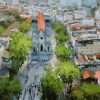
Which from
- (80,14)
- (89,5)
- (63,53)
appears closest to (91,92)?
(63,53)

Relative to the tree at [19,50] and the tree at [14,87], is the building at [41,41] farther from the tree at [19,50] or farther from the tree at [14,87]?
the tree at [14,87]

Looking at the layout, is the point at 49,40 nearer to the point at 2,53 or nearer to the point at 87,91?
the point at 2,53

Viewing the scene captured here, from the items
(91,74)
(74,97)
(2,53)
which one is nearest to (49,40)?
(2,53)

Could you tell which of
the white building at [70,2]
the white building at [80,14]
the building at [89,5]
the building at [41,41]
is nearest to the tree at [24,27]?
the building at [41,41]

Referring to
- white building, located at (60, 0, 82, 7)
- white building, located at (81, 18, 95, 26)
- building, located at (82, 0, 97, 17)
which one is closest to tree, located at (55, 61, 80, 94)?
white building, located at (81, 18, 95, 26)

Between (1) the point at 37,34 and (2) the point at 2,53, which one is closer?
(2) the point at 2,53
